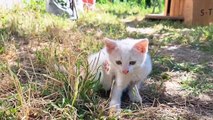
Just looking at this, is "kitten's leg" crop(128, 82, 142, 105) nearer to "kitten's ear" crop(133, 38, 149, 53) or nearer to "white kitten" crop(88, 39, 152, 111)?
"white kitten" crop(88, 39, 152, 111)

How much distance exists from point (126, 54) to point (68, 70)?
366mm

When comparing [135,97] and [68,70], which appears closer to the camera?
[68,70]

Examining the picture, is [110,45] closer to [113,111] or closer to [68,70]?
[68,70]

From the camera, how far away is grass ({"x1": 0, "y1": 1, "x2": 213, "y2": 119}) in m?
1.87

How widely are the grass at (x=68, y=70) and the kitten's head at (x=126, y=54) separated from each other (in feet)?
0.63

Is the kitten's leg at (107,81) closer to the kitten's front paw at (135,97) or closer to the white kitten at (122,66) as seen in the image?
the white kitten at (122,66)

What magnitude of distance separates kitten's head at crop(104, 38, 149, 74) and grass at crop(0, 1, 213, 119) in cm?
19

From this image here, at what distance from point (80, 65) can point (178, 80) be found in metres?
0.91

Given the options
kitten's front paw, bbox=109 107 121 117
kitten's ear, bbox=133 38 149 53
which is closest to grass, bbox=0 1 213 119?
kitten's front paw, bbox=109 107 121 117

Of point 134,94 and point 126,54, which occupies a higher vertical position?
point 126,54

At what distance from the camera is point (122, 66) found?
201cm

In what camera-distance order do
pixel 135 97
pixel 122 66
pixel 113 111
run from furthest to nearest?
pixel 135 97 < pixel 122 66 < pixel 113 111

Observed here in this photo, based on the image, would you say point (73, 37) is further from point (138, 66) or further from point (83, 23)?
point (138, 66)

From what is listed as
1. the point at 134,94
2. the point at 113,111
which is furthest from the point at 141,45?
the point at 113,111
